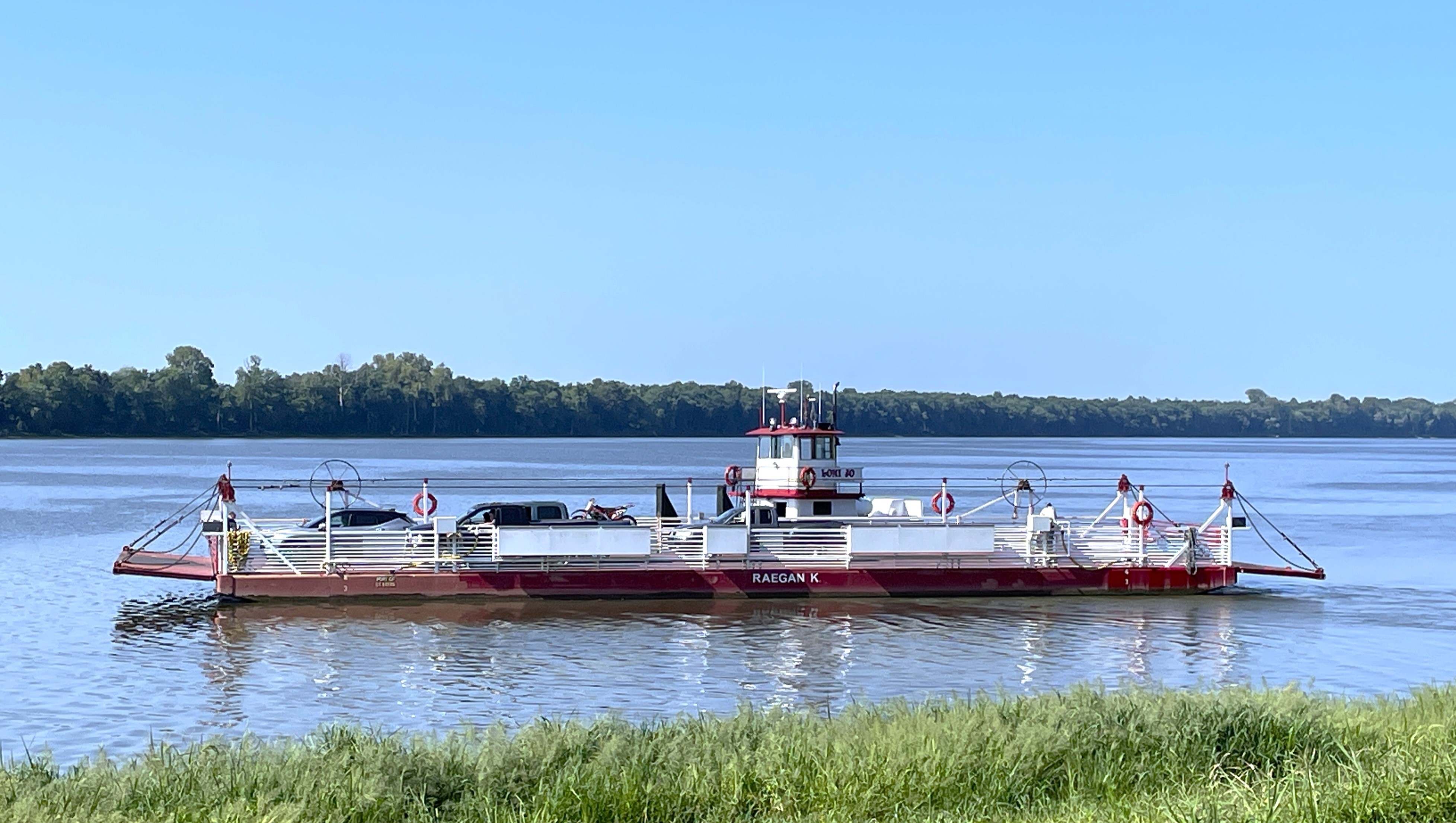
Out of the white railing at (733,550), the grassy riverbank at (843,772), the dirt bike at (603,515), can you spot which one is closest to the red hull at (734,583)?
the white railing at (733,550)

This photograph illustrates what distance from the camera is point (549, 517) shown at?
3167 centimetres

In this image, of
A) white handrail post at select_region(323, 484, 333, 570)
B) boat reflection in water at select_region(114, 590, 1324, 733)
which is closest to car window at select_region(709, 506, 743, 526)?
boat reflection in water at select_region(114, 590, 1324, 733)

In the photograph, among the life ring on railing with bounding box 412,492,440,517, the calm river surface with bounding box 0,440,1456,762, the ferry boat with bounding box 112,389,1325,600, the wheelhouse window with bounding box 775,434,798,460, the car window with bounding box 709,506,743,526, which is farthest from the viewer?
the wheelhouse window with bounding box 775,434,798,460

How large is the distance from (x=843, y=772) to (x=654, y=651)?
508 inches

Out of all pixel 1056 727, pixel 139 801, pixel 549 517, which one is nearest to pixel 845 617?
pixel 549 517

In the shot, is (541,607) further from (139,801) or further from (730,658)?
(139,801)

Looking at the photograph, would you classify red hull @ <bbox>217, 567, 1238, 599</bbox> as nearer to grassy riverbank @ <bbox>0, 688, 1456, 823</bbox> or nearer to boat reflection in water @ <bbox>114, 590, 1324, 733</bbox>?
boat reflection in water @ <bbox>114, 590, 1324, 733</bbox>

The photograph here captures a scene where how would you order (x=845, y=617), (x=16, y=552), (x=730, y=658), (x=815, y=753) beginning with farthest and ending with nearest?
(x=16, y=552), (x=845, y=617), (x=730, y=658), (x=815, y=753)

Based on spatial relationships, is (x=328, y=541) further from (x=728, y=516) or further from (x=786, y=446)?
(x=786, y=446)

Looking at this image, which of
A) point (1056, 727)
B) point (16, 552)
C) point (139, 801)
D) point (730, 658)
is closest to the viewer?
point (139, 801)

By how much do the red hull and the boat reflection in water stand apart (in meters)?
0.26

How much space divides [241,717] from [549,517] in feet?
43.7

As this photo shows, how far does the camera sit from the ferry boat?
27.9m

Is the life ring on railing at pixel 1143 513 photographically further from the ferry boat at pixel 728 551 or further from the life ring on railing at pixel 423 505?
the life ring on railing at pixel 423 505
